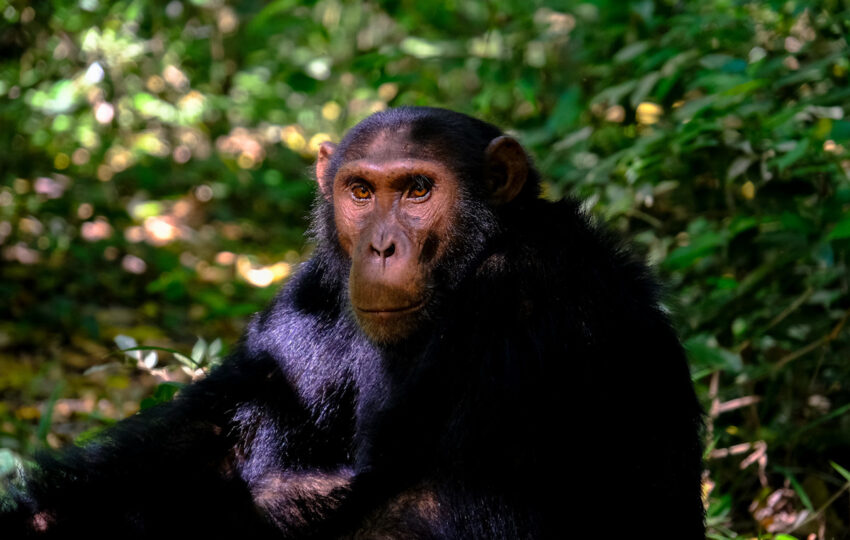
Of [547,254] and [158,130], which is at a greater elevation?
[547,254]

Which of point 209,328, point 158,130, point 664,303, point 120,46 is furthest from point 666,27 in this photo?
point 158,130

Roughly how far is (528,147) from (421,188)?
316 centimetres

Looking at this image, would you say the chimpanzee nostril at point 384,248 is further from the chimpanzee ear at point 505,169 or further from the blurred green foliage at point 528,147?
the blurred green foliage at point 528,147

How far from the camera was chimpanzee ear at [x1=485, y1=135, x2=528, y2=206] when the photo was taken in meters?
3.79

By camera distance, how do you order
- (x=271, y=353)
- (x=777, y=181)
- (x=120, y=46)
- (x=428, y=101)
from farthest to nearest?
(x=120, y=46), (x=428, y=101), (x=777, y=181), (x=271, y=353)

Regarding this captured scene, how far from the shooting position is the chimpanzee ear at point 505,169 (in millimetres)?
3793

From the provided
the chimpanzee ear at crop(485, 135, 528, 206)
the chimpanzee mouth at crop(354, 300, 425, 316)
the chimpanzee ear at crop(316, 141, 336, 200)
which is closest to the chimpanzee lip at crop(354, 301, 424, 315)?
the chimpanzee mouth at crop(354, 300, 425, 316)

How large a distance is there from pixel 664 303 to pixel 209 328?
16.1 ft

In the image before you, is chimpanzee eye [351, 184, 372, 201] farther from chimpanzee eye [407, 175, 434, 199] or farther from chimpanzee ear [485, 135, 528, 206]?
chimpanzee ear [485, 135, 528, 206]

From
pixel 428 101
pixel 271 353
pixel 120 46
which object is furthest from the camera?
pixel 120 46

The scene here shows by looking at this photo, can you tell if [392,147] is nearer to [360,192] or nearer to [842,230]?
[360,192]

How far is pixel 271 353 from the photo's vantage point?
164 inches

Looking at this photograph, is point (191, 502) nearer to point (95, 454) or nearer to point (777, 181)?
point (95, 454)

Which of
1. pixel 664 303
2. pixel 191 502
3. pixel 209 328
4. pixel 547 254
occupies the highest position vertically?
pixel 547 254
